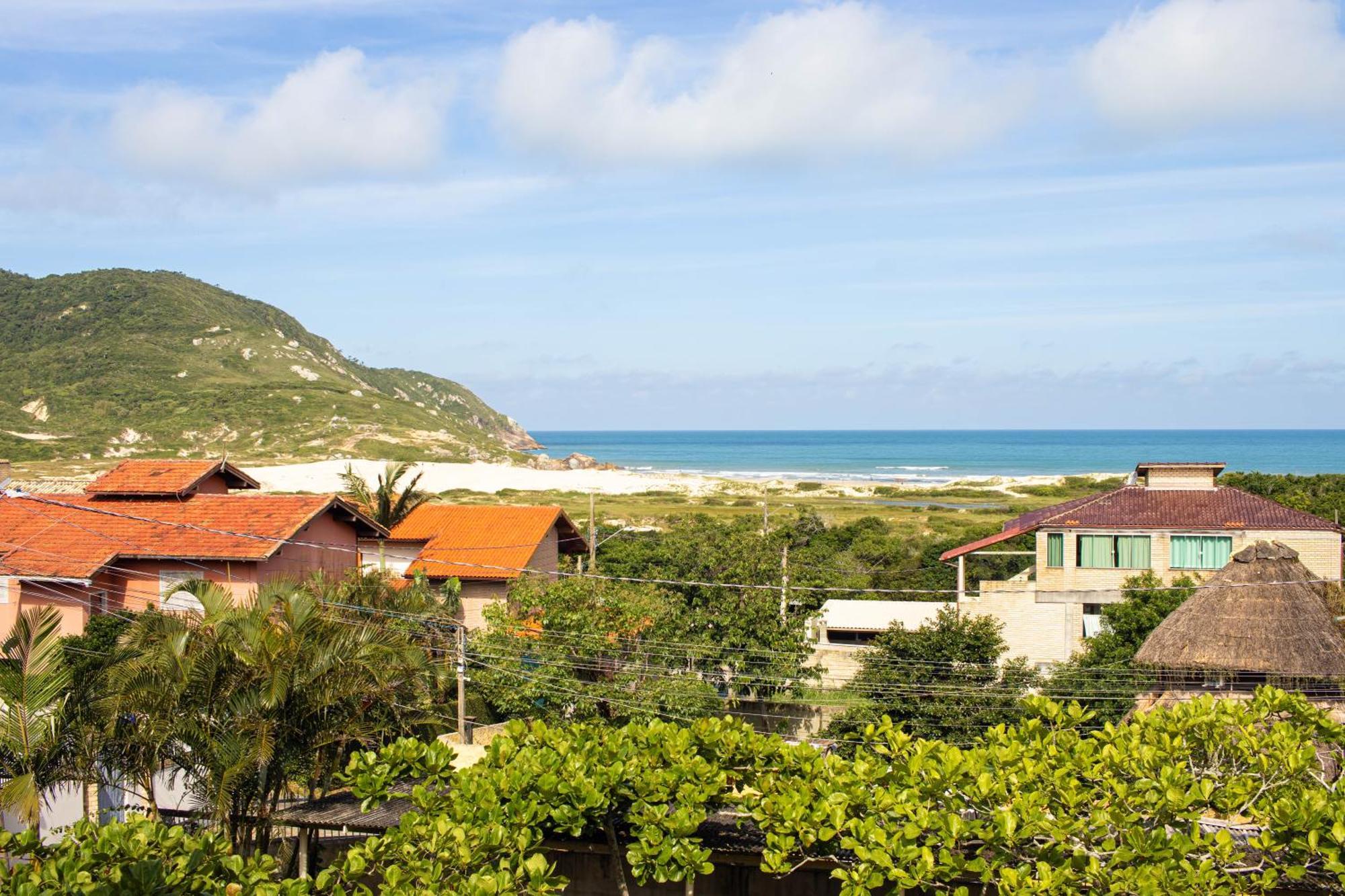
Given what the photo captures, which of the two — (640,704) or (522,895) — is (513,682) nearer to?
(640,704)

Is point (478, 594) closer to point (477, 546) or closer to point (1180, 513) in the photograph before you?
point (477, 546)

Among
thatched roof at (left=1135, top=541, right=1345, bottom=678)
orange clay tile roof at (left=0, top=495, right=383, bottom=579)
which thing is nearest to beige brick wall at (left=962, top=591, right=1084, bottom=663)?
thatched roof at (left=1135, top=541, right=1345, bottom=678)

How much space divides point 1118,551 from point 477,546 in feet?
59.6

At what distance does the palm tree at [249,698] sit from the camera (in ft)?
49.2

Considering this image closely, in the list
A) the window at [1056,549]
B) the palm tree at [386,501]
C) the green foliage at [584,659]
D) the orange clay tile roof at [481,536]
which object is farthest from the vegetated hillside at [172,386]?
the window at [1056,549]

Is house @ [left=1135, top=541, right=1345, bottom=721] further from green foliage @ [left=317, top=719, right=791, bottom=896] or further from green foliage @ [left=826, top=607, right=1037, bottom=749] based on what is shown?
green foliage @ [left=317, top=719, right=791, bottom=896]

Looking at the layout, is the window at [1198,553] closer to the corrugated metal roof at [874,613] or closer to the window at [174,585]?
the corrugated metal roof at [874,613]

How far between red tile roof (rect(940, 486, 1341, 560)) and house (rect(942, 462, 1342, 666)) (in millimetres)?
28

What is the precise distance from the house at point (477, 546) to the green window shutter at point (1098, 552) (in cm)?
1481

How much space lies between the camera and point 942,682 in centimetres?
2648

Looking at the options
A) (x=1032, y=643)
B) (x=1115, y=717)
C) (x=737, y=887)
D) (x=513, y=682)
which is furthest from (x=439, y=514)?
(x=737, y=887)

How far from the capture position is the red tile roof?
31.5 m

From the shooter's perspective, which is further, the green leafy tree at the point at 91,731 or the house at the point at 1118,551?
the house at the point at 1118,551

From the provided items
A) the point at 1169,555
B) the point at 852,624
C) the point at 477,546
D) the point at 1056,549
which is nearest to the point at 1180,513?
the point at 1169,555
